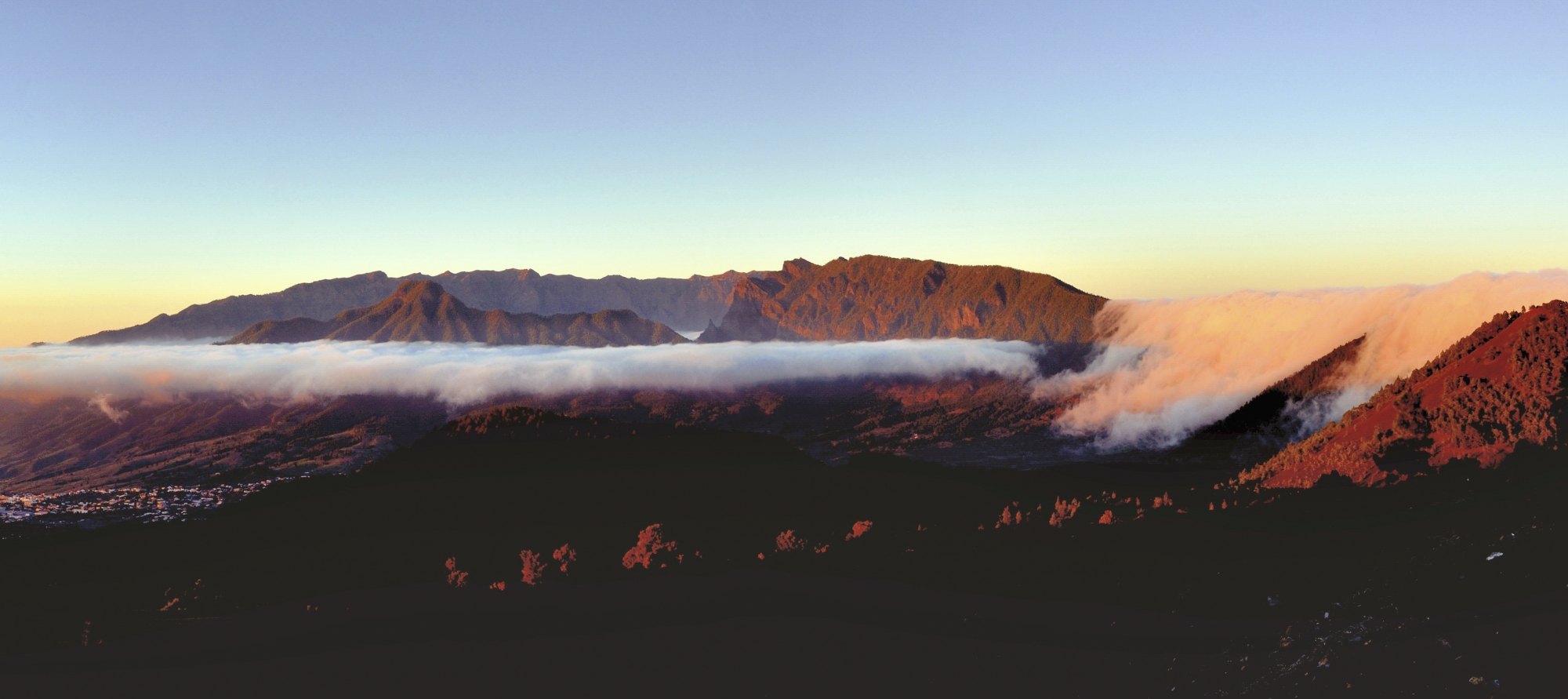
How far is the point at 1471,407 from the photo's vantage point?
3765 inches

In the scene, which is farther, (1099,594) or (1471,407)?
(1099,594)

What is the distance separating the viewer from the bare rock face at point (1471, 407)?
90812 mm

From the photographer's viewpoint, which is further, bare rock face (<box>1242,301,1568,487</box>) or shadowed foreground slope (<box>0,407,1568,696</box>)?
bare rock face (<box>1242,301,1568,487</box>)

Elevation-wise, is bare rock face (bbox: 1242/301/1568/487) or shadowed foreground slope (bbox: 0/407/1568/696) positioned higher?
bare rock face (bbox: 1242/301/1568/487)

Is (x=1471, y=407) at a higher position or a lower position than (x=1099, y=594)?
higher

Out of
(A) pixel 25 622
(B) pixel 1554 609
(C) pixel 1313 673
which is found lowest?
(A) pixel 25 622

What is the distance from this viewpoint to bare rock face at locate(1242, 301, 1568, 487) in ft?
298

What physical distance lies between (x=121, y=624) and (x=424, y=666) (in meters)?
97.3

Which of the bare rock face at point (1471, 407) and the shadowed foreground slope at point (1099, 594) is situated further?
the bare rock face at point (1471, 407)

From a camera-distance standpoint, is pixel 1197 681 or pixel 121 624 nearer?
pixel 1197 681

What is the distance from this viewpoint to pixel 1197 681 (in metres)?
90.6

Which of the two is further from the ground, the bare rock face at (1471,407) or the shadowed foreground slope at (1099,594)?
the bare rock face at (1471,407)

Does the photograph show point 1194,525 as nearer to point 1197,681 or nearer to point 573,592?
point 1197,681

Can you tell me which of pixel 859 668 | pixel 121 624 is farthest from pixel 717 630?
pixel 121 624
